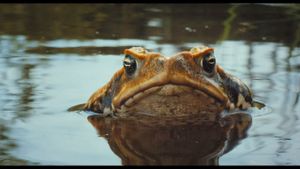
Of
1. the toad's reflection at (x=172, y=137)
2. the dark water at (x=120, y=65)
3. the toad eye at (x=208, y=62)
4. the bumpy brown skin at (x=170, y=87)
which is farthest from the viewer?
the toad eye at (x=208, y=62)

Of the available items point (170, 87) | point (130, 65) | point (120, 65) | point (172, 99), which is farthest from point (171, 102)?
point (120, 65)

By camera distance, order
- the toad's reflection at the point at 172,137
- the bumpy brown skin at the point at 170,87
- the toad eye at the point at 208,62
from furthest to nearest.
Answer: the toad eye at the point at 208,62
the bumpy brown skin at the point at 170,87
the toad's reflection at the point at 172,137

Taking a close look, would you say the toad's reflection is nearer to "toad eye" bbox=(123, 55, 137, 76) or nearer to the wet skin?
the wet skin

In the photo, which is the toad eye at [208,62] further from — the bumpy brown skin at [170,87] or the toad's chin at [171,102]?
the toad's chin at [171,102]

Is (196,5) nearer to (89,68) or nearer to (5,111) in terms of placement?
(89,68)

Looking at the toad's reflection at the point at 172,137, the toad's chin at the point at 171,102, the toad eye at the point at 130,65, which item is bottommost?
the toad's reflection at the point at 172,137

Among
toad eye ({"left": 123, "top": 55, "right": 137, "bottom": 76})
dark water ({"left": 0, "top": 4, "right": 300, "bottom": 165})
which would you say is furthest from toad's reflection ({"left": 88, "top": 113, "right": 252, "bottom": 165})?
toad eye ({"left": 123, "top": 55, "right": 137, "bottom": 76})

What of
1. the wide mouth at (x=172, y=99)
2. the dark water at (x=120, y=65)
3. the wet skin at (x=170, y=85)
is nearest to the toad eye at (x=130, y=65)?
the wet skin at (x=170, y=85)

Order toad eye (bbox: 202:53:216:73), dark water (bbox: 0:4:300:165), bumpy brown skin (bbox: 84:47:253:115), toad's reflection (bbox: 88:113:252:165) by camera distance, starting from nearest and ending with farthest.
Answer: toad's reflection (bbox: 88:113:252:165), dark water (bbox: 0:4:300:165), bumpy brown skin (bbox: 84:47:253:115), toad eye (bbox: 202:53:216:73)
